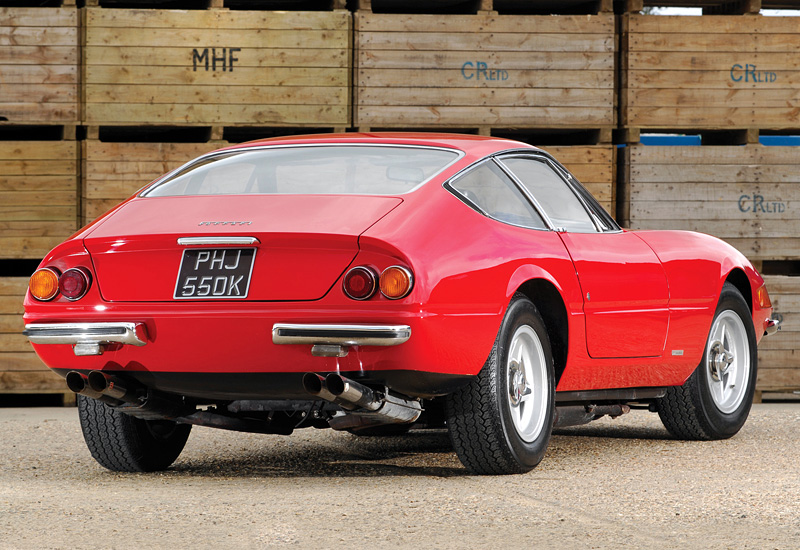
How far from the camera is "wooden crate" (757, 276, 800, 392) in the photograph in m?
9.28

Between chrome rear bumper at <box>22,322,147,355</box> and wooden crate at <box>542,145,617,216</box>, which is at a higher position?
wooden crate at <box>542,145,617,216</box>

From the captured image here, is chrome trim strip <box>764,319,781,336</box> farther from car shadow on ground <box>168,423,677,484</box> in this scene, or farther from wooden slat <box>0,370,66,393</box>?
wooden slat <box>0,370,66,393</box>

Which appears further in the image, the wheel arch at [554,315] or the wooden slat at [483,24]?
the wooden slat at [483,24]

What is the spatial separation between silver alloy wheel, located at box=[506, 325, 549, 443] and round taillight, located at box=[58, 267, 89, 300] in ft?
5.48

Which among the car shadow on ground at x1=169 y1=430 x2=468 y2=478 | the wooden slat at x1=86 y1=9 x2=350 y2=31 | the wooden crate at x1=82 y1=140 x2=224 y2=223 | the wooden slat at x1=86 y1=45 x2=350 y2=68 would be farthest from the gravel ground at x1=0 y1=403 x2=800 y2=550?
the wooden slat at x1=86 y1=9 x2=350 y2=31

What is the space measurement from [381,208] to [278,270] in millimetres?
458

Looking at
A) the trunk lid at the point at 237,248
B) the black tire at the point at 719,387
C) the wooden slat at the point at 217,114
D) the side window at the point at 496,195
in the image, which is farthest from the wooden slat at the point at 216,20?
the trunk lid at the point at 237,248

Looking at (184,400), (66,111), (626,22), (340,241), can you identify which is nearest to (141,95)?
(66,111)

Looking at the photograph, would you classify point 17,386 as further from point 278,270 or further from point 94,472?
point 278,270

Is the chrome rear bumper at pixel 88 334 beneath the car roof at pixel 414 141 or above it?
beneath

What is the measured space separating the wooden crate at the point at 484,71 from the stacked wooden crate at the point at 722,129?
28 cm

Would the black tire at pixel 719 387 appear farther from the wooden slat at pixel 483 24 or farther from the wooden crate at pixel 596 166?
the wooden slat at pixel 483 24

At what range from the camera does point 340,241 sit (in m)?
4.40

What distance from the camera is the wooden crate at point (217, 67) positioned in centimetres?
901
